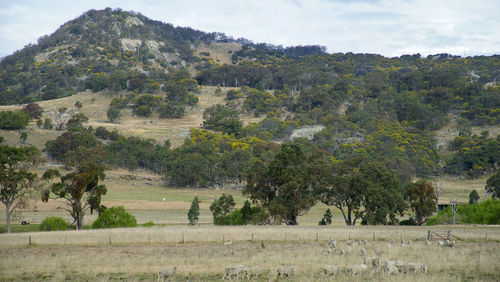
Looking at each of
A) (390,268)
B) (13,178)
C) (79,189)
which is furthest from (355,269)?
(13,178)

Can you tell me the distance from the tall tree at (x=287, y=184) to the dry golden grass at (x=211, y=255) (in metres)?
11.9

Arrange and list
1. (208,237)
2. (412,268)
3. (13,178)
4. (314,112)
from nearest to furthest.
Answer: (412,268), (208,237), (13,178), (314,112)

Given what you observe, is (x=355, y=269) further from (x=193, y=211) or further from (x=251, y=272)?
(x=193, y=211)

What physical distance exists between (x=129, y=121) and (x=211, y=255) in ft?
396

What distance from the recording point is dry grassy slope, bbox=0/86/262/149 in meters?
111

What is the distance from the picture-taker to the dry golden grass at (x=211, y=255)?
2081 centimetres

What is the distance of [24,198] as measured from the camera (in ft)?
154

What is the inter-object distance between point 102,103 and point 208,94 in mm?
39603

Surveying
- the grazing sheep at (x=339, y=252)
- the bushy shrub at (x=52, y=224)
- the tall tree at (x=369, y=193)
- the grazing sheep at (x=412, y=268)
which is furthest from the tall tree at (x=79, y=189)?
the grazing sheep at (x=412, y=268)

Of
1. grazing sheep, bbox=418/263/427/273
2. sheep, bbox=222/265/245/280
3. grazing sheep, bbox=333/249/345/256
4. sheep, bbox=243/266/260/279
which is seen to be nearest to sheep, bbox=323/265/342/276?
sheep, bbox=243/266/260/279

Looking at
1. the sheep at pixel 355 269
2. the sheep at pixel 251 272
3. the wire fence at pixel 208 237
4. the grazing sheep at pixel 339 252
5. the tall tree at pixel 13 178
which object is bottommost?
the wire fence at pixel 208 237

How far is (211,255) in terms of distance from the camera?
2645 cm

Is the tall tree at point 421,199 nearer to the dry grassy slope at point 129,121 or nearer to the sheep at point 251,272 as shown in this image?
the sheep at point 251,272

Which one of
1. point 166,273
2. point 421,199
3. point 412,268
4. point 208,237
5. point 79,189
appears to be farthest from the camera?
point 421,199
